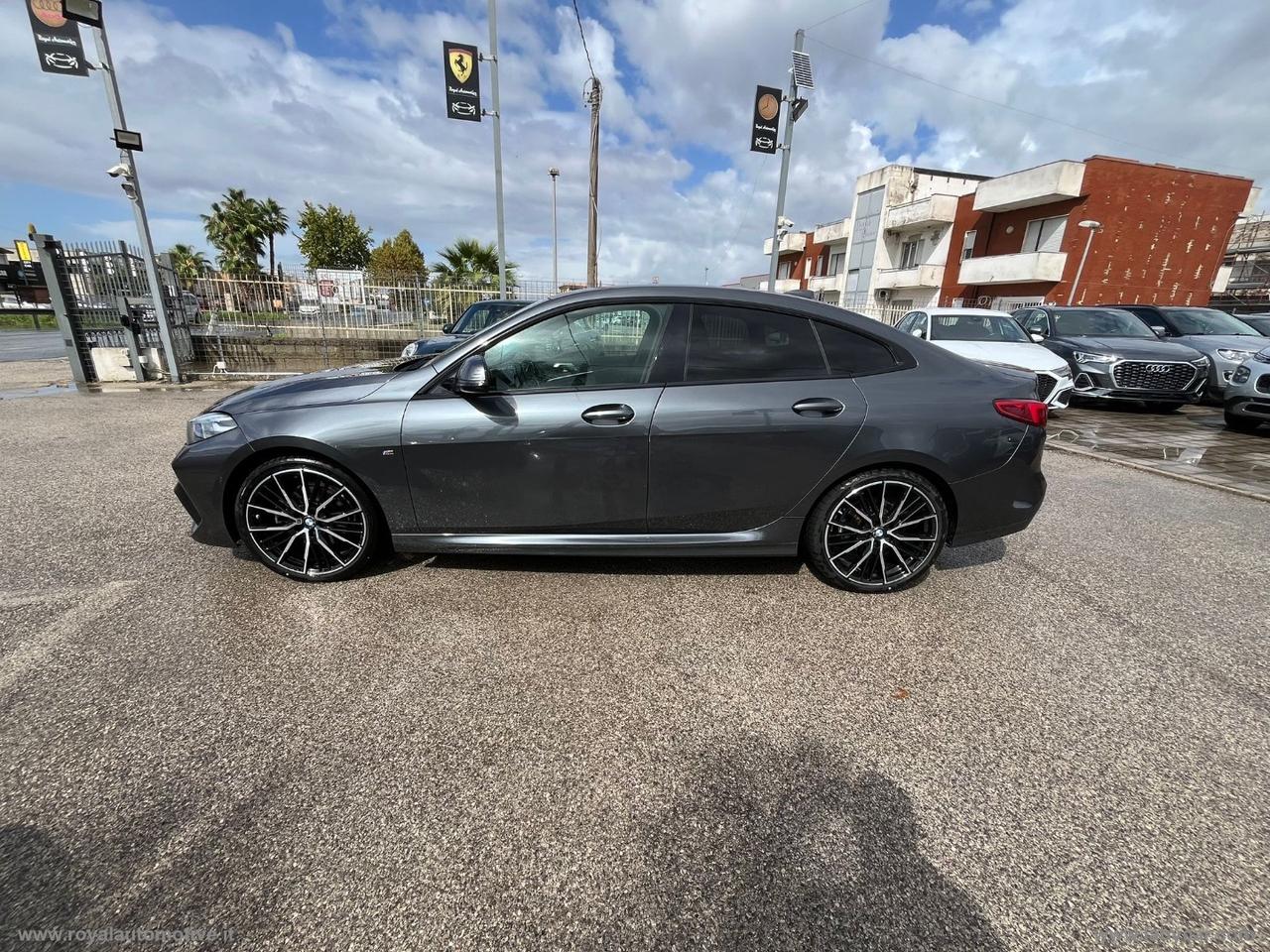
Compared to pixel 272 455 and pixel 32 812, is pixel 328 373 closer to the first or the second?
pixel 272 455

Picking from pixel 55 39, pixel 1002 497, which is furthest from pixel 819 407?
pixel 55 39

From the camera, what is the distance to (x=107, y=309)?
400 inches

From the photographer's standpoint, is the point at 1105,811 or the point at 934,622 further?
the point at 934,622

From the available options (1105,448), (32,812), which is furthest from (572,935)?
(1105,448)

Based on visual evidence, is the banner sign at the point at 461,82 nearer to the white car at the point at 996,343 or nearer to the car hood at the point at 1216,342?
the white car at the point at 996,343

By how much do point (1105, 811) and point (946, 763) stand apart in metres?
0.45

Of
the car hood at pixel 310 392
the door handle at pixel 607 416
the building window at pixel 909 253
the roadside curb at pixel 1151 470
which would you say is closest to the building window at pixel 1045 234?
the building window at pixel 909 253

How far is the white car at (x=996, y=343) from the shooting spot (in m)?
8.03

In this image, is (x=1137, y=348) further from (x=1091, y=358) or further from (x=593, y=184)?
(x=593, y=184)

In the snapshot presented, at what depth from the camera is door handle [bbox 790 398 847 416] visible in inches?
109

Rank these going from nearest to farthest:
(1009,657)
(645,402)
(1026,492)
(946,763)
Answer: (946,763) → (1009,657) → (645,402) → (1026,492)

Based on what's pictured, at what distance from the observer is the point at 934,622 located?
2.82m

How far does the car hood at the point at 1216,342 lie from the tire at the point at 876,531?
10174mm

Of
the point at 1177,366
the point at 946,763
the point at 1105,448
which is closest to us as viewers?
the point at 946,763
